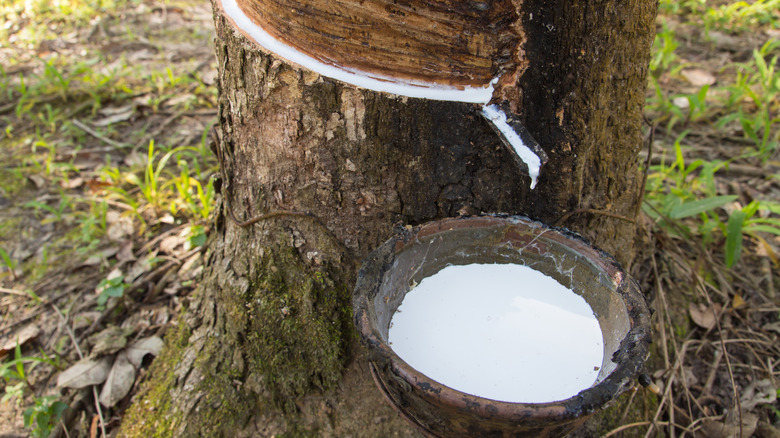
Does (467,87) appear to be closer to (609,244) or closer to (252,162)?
(252,162)

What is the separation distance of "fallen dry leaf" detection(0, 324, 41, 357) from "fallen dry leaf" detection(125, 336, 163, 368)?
435 mm

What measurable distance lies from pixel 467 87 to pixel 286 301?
0.89 metres

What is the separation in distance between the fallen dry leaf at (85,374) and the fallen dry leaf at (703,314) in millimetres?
2378

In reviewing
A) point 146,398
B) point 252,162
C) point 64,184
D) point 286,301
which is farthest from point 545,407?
point 64,184

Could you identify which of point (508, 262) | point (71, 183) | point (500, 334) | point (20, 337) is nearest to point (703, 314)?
point (508, 262)

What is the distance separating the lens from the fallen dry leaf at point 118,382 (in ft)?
6.31

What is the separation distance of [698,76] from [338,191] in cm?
317

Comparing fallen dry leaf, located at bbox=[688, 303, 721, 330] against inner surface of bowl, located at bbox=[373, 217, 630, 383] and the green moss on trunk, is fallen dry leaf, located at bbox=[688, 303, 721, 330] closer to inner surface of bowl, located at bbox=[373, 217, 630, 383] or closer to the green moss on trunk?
inner surface of bowl, located at bbox=[373, 217, 630, 383]

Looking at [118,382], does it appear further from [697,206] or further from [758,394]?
[697,206]

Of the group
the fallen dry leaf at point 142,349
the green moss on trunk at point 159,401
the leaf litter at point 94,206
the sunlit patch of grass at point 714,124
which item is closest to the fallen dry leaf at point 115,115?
the leaf litter at point 94,206

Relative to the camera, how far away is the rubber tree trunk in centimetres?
143

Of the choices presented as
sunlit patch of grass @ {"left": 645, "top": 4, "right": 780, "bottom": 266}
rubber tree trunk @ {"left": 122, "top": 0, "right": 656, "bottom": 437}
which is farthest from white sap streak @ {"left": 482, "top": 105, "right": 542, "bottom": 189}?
sunlit patch of grass @ {"left": 645, "top": 4, "right": 780, "bottom": 266}

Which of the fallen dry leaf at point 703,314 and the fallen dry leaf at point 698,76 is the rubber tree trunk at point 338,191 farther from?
the fallen dry leaf at point 698,76

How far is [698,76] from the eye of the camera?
141 inches
